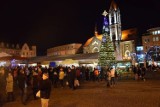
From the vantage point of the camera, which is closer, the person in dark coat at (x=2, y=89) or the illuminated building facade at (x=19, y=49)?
the person in dark coat at (x=2, y=89)

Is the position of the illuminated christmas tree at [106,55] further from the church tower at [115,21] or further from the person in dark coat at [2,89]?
the church tower at [115,21]

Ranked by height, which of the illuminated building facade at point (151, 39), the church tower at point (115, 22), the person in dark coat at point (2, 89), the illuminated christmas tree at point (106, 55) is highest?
the church tower at point (115, 22)

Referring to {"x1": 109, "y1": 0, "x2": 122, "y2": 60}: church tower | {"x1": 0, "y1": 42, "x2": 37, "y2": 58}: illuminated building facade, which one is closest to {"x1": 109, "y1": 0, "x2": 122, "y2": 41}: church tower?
{"x1": 109, "y1": 0, "x2": 122, "y2": 60}: church tower

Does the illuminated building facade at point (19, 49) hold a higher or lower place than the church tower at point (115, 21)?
lower

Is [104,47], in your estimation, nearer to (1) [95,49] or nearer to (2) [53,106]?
(2) [53,106]

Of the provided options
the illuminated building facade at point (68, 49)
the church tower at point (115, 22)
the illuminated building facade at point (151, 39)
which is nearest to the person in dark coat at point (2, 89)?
the illuminated building facade at point (151, 39)

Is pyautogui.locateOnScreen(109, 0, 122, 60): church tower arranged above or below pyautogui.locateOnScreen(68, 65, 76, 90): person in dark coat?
above

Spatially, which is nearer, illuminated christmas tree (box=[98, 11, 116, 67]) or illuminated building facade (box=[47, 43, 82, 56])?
illuminated christmas tree (box=[98, 11, 116, 67])

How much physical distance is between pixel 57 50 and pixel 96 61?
257 ft

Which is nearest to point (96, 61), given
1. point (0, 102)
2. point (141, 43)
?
point (0, 102)

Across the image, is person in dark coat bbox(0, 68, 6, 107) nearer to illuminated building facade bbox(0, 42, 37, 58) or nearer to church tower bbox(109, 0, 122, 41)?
church tower bbox(109, 0, 122, 41)

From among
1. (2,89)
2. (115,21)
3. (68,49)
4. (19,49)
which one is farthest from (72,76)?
(68,49)

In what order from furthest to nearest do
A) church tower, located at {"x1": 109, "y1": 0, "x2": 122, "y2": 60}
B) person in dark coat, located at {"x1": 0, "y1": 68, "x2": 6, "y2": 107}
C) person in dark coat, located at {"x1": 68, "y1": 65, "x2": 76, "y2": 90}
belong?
church tower, located at {"x1": 109, "y1": 0, "x2": 122, "y2": 60}, person in dark coat, located at {"x1": 68, "y1": 65, "x2": 76, "y2": 90}, person in dark coat, located at {"x1": 0, "y1": 68, "x2": 6, "y2": 107}

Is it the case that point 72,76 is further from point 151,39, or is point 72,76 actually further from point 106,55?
point 151,39
